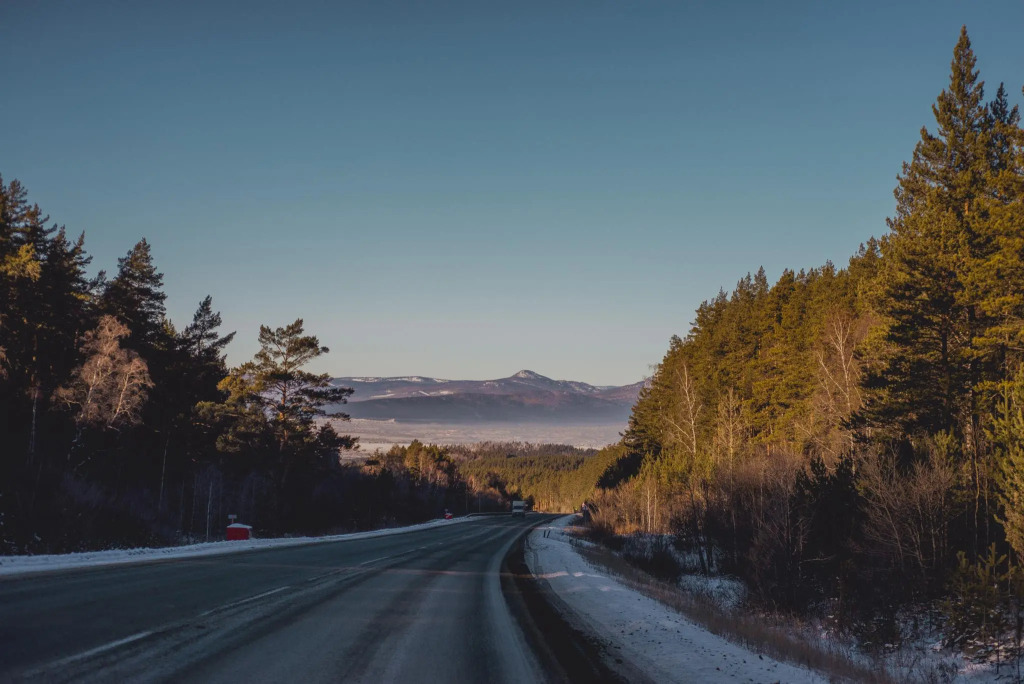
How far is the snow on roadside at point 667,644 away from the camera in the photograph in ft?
23.3

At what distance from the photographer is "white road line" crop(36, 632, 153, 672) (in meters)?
5.81

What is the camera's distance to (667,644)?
338 inches

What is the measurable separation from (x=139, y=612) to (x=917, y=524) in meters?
22.2

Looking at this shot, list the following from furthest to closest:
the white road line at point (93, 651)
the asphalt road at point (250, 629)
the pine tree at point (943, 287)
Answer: the pine tree at point (943, 287), the asphalt road at point (250, 629), the white road line at point (93, 651)

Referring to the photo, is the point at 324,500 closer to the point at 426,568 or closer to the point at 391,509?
the point at 391,509

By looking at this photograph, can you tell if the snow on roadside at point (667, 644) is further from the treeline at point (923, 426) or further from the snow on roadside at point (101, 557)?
the snow on roadside at point (101, 557)

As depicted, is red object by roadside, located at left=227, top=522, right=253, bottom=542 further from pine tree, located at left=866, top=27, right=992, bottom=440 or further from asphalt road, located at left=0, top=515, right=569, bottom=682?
pine tree, located at left=866, top=27, right=992, bottom=440

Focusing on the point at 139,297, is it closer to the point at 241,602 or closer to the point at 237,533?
the point at 237,533

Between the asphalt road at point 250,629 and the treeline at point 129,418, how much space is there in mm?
12174

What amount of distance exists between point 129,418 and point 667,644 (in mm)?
32188

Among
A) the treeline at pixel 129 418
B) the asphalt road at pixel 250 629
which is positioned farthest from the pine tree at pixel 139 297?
the asphalt road at pixel 250 629

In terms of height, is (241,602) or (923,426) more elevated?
(923,426)

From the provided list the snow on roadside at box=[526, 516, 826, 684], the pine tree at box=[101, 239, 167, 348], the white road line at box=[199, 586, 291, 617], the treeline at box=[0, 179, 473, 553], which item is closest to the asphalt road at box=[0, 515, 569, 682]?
the white road line at box=[199, 586, 291, 617]

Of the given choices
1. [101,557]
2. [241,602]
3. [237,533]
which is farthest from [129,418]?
[241,602]
